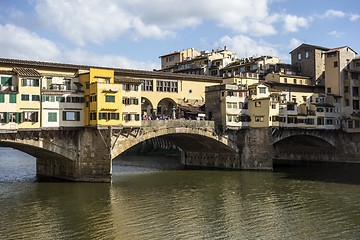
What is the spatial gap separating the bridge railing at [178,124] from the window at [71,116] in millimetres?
9814

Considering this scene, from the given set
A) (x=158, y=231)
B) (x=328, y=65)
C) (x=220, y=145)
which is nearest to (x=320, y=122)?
(x=328, y=65)

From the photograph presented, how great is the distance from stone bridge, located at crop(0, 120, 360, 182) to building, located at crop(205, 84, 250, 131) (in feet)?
6.28

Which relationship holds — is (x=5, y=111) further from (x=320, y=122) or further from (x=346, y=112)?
(x=346, y=112)

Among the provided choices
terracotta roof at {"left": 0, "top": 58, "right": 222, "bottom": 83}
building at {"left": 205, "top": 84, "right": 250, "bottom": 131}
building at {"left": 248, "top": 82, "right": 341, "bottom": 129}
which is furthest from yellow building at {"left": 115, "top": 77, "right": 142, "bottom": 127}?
building at {"left": 248, "top": 82, "right": 341, "bottom": 129}

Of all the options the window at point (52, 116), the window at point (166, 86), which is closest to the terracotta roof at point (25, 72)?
the window at point (52, 116)

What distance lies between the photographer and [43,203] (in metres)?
41.5

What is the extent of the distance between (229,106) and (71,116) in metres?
28.4

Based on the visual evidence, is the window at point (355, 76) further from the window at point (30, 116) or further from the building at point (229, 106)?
the window at point (30, 116)

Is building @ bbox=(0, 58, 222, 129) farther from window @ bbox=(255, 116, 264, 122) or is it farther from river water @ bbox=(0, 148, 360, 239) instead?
window @ bbox=(255, 116, 264, 122)

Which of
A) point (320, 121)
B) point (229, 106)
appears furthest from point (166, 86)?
point (320, 121)

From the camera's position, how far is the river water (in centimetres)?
3161

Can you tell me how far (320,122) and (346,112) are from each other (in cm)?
767

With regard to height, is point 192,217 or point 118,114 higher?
point 118,114

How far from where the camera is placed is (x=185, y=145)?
79.0 meters
